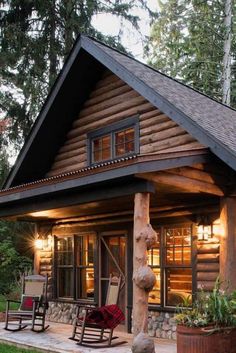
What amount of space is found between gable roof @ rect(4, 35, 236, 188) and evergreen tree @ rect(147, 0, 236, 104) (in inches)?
425

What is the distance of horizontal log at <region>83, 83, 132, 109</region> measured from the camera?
1073 centimetres

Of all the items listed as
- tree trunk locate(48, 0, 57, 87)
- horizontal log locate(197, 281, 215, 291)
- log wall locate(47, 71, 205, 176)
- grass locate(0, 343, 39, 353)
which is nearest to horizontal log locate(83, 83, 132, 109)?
log wall locate(47, 71, 205, 176)

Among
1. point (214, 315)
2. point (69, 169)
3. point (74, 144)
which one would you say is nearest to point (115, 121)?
point (74, 144)

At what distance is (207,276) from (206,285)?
149 mm

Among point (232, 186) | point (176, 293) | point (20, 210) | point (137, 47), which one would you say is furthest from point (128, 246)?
point (137, 47)

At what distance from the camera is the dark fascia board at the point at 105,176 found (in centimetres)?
676

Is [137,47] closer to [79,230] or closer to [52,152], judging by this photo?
[52,152]

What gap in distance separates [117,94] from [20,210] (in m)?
3.10

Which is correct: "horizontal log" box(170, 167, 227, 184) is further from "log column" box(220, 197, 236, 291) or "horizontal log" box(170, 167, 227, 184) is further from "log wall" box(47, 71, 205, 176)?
"log wall" box(47, 71, 205, 176)

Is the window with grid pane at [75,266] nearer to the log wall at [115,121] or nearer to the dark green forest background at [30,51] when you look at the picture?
the log wall at [115,121]

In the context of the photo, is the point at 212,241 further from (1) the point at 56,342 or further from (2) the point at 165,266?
(1) the point at 56,342

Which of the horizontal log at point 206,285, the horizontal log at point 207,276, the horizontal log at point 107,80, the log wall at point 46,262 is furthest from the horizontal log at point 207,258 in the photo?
the log wall at point 46,262

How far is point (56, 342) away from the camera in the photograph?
28.2 feet

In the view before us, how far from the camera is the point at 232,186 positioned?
827 centimetres
